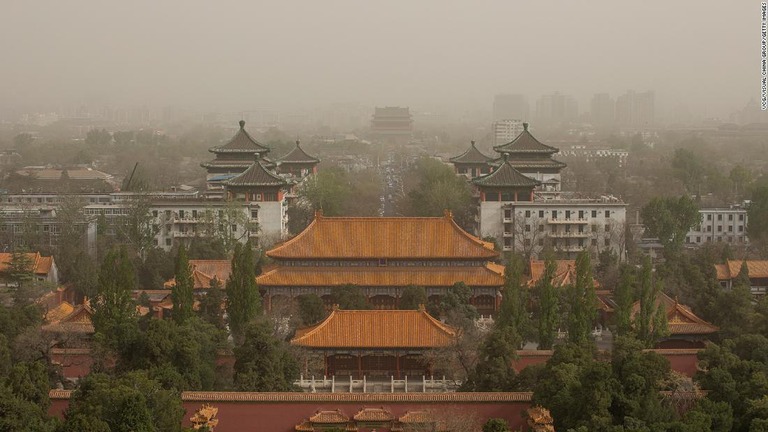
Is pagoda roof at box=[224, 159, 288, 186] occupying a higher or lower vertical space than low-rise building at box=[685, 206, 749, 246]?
higher

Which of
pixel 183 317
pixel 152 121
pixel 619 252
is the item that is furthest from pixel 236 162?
pixel 152 121

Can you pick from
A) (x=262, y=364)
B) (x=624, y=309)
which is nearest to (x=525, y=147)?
(x=624, y=309)

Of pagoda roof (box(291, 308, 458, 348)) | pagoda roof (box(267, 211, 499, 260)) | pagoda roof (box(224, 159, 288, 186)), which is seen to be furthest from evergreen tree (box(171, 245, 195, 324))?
pagoda roof (box(224, 159, 288, 186))

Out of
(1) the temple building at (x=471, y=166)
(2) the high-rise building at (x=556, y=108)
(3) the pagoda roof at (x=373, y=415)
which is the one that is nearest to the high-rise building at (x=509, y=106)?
(2) the high-rise building at (x=556, y=108)

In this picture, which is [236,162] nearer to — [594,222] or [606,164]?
[594,222]

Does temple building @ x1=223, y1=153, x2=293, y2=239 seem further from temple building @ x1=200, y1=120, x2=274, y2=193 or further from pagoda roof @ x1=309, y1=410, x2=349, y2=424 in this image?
pagoda roof @ x1=309, y1=410, x2=349, y2=424

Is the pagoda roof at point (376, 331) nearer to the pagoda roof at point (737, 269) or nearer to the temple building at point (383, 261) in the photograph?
the temple building at point (383, 261)
